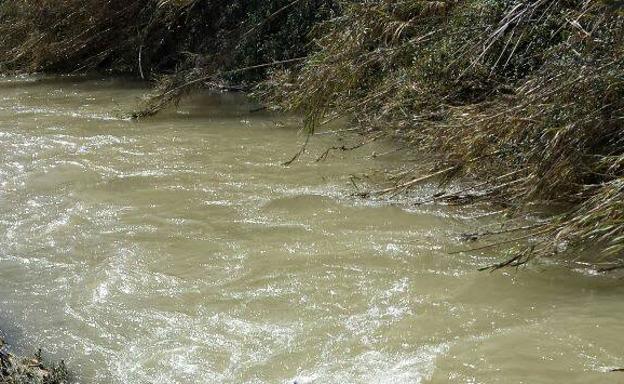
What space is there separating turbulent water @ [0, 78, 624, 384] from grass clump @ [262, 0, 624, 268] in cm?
33

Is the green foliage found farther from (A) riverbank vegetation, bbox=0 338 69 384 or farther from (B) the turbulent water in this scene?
(A) riverbank vegetation, bbox=0 338 69 384

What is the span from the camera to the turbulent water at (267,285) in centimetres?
382

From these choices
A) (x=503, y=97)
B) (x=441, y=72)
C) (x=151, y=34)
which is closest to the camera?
(x=503, y=97)

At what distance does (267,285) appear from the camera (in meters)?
4.70

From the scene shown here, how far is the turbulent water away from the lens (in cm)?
382

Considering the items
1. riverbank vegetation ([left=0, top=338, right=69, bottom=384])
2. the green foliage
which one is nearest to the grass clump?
the green foliage

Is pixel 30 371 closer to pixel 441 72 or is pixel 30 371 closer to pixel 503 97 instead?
pixel 503 97

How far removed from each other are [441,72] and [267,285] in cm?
289

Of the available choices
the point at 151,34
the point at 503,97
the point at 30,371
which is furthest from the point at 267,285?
the point at 151,34

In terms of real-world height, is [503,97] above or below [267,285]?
above

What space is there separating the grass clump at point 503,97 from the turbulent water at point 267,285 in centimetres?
33

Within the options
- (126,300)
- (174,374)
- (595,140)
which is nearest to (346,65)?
(595,140)

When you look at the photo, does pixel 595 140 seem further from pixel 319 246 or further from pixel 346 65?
pixel 346 65

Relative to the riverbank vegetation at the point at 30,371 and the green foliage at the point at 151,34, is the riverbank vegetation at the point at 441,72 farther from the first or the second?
the riverbank vegetation at the point at 30,371
